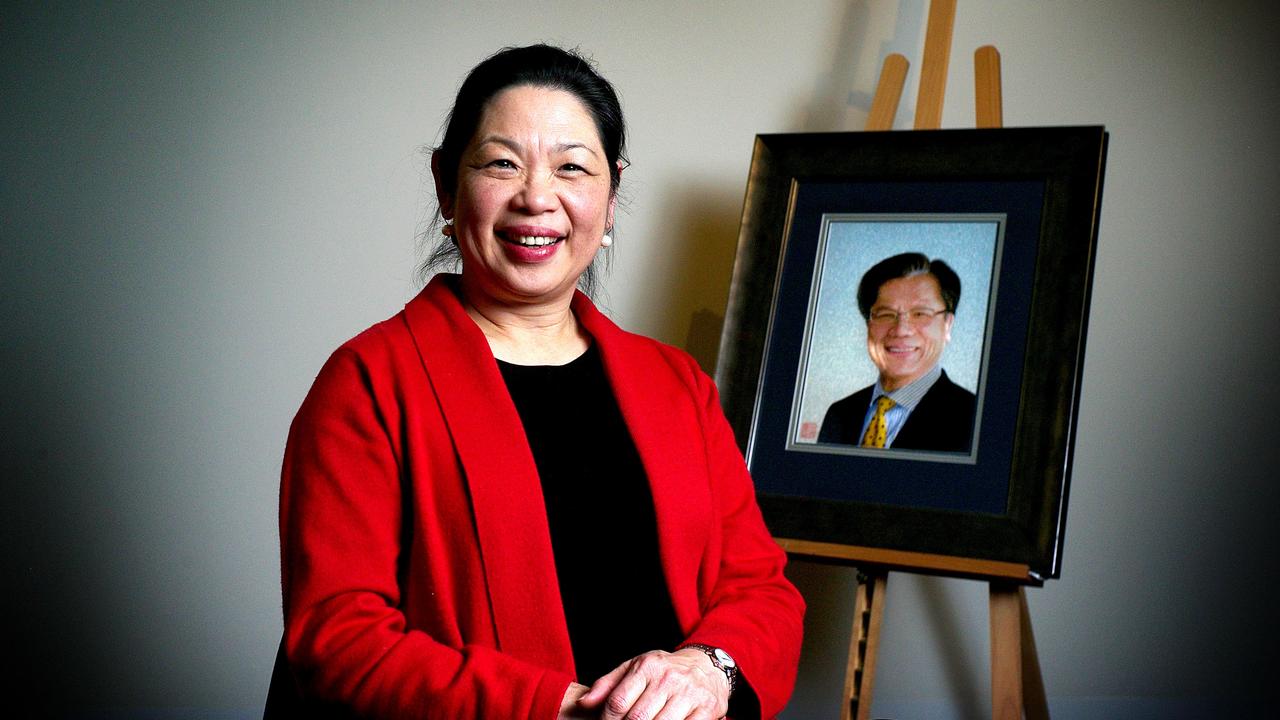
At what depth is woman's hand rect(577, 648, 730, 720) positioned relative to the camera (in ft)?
3.40

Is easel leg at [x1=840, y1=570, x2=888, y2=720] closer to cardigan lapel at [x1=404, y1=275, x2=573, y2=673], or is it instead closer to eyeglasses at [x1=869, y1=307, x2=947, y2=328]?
eyeglasses at [x1=869, y1=307, x2=947, y2=328]

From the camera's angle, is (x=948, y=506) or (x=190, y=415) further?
(x=190, y=415)

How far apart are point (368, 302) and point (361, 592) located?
1.21 metres

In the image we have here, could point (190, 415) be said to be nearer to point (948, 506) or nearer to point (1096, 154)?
point (948, 506)

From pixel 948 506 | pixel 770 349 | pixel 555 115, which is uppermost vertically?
pixel 555 115

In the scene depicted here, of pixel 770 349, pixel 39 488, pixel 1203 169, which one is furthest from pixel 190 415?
pixel 1203 169

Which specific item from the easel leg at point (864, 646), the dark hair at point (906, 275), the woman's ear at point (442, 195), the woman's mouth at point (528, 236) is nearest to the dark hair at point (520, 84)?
the woman's ear at point (442, 195)

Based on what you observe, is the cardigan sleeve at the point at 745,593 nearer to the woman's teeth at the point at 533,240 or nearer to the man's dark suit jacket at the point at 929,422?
the woman's teeth at the point at 533,240

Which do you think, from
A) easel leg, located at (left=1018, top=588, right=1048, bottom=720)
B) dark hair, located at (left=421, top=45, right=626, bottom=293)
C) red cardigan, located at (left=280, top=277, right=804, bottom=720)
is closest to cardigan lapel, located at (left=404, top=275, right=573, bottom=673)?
red cardigan, located at (left=280, top=277, right=804, bottom=720)

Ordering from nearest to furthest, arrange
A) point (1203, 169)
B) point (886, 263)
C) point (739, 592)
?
point (739, 592)
point (886, 263)
point (1203, 169)

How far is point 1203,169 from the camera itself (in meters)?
2.18

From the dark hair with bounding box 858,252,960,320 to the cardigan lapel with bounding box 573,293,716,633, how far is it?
0.60 m

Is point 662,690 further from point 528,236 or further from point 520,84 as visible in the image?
point 520,84

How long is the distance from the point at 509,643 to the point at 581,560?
5.3 inches
